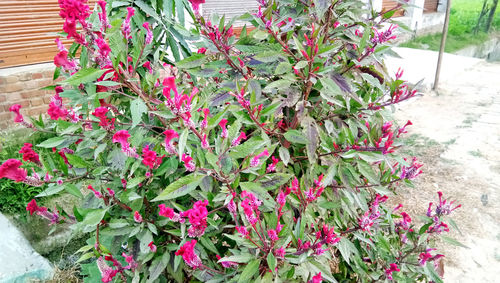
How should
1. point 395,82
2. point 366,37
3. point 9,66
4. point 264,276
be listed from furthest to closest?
point 9,66
point 395,82
point 366,37
point 264,276

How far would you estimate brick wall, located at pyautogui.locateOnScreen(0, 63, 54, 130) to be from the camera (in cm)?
394

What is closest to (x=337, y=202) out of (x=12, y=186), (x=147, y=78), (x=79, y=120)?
(x=147, y=78)

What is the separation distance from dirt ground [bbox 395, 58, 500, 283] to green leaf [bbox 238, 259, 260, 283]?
2172 mm

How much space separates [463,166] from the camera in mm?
4430

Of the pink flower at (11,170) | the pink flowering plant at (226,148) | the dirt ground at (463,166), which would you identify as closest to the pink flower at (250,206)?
the pink flowering plant at (226,148)

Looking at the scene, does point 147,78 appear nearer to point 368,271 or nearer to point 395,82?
point 395,82

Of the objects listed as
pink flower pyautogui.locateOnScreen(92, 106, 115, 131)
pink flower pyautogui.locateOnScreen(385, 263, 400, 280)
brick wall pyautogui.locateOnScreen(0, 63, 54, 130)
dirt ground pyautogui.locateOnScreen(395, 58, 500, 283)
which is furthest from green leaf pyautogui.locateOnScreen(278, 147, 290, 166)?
brick wall pyautogui.locateOnScreen(0, 63, 54, 130)

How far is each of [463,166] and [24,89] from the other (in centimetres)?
475

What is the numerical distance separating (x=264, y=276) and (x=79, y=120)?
0.83m

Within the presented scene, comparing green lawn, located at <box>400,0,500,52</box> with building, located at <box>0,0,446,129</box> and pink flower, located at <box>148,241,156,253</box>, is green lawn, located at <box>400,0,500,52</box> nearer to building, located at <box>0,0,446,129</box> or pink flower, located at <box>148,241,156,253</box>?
building, located at <box>0,0,446,129</box>

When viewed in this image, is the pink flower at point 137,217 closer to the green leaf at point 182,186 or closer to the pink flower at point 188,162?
the green leaf at point 182,186

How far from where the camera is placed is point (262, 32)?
143cm

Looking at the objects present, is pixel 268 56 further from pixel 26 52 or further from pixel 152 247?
pixel 26 52

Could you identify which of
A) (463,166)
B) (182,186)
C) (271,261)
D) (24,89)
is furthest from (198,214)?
(463,166)
